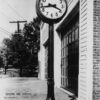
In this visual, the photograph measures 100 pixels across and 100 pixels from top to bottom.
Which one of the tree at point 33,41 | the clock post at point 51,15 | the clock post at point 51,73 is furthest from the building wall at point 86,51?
the tree at point 33,41

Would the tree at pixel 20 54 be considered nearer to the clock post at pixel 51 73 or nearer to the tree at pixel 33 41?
the tree at pixel 33 41

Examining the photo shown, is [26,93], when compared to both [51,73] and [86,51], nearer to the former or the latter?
[86,51]

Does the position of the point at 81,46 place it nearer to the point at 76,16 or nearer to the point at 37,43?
the point at 76,16

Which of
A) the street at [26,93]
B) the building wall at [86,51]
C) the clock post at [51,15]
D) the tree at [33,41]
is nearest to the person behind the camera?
the clock post at [51,15]

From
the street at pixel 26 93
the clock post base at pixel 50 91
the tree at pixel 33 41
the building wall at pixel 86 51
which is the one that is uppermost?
the tree at pixel 33 41

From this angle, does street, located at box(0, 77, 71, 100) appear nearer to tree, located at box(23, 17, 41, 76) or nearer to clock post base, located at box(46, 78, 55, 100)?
clock post base, located at box(46, 78, 55, 100)

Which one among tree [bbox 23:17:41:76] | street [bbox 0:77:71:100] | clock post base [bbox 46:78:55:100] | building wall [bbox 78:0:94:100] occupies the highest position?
tree [bbox 23:17:41:76]

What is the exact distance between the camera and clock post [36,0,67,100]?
19.8 ft

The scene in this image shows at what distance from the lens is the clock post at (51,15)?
6.02 meters

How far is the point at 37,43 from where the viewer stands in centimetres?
4484

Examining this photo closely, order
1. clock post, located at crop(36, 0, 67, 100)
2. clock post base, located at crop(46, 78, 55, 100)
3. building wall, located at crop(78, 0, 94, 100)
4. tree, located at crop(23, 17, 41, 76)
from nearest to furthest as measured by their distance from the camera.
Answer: clock post base, located at crop(46, 78, 55, 100), clock post, located at crop(36, 0, 67, 100), building wall, located at crop(78, 0, 94, 100), tree, located at crop(23, 17, 41, 76)

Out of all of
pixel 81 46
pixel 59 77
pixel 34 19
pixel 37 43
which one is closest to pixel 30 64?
pixel 37 43

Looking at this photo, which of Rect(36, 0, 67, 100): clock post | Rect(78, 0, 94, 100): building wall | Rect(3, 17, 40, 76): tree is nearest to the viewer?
Rect(36, 0, 67, 100): clock post

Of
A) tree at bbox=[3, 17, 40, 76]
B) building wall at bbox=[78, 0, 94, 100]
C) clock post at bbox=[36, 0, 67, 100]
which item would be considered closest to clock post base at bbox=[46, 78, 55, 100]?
clock post at bbox=[36, 0, 67, 100]
